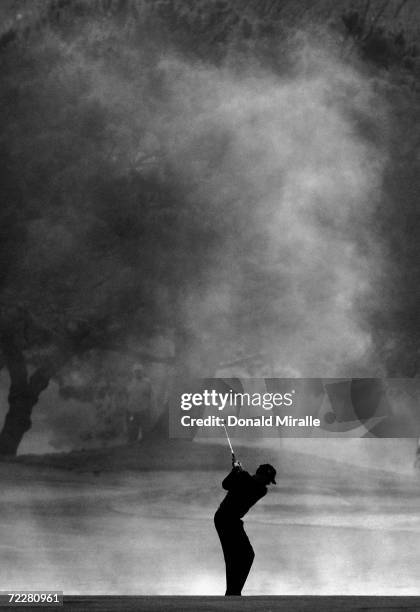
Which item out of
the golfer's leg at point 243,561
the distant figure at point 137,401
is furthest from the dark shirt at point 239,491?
the distant figure at point 137,401

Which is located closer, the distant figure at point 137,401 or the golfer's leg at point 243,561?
the golfer's leg at point 243,561

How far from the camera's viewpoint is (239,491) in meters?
9.88

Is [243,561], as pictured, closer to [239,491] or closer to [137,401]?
[239,491]

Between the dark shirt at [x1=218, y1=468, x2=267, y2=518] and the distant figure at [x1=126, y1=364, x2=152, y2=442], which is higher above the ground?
the distant figure at [x1=126, y1=364, x2=152, y2=442]

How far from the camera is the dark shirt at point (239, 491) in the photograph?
32.3 feet

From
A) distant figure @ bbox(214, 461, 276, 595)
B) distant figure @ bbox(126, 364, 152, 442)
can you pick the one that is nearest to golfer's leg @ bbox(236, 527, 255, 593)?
distant figure @ bbox(214, 461, 276, 595)

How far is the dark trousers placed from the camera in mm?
9812

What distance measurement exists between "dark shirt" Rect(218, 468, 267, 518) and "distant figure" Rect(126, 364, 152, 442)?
684cm

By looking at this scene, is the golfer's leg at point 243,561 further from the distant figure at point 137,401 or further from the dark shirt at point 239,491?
the distant figure at point 137,401

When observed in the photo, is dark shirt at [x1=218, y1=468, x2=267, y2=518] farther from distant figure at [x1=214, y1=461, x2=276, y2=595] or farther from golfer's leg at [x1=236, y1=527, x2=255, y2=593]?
golfer's leg at [x1=236, y1=527, x2=255, y2=593]

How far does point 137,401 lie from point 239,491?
698 cm

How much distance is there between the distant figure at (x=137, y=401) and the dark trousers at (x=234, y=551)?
6861 millimetres

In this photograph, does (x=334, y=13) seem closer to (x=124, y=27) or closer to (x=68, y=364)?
(x=124, y=27)

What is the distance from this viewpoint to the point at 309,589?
47.2 feet
